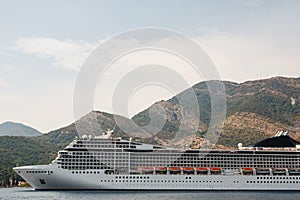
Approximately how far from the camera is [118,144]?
5412cm

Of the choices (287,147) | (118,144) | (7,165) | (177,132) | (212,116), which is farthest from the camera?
(212,116)

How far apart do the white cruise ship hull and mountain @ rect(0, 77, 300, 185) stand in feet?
156

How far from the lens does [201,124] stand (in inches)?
5714

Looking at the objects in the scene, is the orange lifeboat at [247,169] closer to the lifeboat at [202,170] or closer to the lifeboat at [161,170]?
the lifeboat at [202,170]

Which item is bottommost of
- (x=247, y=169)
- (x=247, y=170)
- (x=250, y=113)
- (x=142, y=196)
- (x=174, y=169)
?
(x=142, y=196)

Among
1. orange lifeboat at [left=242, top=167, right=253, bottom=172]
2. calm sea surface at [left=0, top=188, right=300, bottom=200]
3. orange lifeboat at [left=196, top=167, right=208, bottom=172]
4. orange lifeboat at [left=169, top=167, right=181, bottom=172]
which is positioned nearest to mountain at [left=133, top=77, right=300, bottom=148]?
orange lifeboat at [left=242, top=167, right=253, bottom=172]

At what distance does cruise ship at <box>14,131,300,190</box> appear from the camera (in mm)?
49656

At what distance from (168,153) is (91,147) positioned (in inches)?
408

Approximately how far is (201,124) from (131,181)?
319ft

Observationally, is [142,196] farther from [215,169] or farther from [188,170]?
[215,169]

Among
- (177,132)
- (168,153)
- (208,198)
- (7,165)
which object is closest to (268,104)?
(177,132)

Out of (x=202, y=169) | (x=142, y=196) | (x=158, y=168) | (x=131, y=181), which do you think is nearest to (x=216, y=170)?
A: (x=202, y=169)

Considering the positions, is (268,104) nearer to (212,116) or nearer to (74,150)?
(212,116)

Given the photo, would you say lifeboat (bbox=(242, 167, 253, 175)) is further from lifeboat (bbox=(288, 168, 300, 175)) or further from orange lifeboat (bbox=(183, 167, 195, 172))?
orange lifeboat (bbox=(183, 167, 195, 172))
